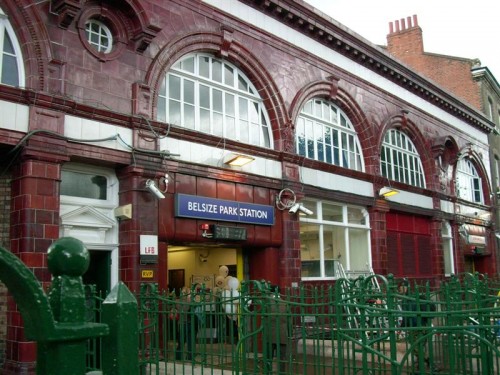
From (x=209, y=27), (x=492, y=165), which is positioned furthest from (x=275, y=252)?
(x=492, y=165)

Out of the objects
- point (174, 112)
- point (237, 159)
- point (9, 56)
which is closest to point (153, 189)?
point (174, 112)

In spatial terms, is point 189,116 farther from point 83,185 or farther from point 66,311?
point 66,311

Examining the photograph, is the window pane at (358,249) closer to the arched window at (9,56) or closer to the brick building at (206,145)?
the brick building at (206,145)

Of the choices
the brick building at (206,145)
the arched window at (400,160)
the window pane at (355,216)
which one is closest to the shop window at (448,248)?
the brick building at (206,145)

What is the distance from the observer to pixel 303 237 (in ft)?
52.3

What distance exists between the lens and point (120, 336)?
192 centimetres

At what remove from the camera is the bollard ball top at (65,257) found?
69.1 inches

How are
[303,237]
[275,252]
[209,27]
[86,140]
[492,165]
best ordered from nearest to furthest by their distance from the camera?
[86,140] < [209,27] < [275,252] < [303,237] < [492,165]

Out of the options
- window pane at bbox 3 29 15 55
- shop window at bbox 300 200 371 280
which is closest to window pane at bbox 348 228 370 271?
shop window at bbox 300 200 371 280

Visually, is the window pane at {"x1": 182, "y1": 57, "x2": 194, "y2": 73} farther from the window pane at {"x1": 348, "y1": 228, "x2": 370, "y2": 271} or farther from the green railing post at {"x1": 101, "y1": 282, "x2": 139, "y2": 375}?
the green railing post at {"x1": 101, "y1": 282, "x2": 139, "y2": 375}

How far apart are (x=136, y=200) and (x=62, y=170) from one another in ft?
5.07

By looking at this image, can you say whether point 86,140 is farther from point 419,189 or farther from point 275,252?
point 419,189

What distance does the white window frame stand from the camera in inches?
440

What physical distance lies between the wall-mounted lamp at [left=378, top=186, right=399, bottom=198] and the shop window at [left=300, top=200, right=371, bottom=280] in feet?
2.92
